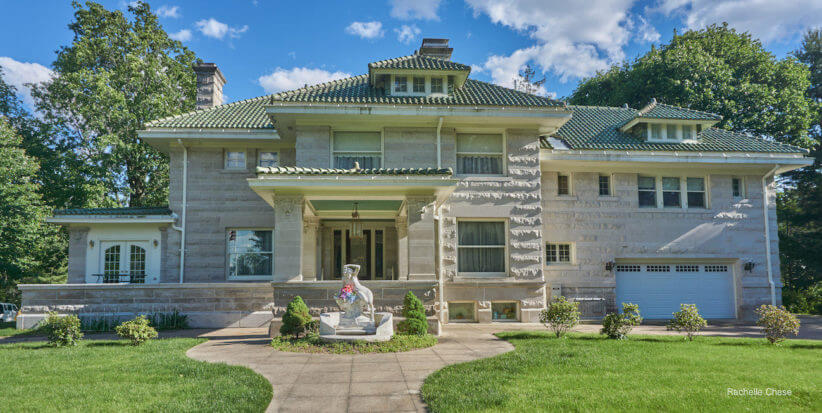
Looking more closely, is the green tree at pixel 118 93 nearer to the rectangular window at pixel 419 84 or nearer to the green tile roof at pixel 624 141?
the rectangular window at pixel 419 84

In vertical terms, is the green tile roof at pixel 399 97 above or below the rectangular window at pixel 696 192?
above

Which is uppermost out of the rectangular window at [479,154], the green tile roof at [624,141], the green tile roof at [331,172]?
the green tile roof at [624,141]

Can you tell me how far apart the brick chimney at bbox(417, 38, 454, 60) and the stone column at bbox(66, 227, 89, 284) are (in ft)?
44.3

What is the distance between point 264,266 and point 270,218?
5.40 ft

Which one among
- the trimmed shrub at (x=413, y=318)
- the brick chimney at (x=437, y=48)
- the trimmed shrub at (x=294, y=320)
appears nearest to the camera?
the trimmed shrub at (x=294, y=320)

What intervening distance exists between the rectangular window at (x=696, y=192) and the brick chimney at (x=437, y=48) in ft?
33.1

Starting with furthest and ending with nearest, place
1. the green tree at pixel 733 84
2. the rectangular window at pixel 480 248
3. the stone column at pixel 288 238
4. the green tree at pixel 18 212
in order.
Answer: the green tree at pixel 733 84 < the green tree at pixel 18 212 < the rectangular window at pixel 480 248 < the stone column at pixel 288 238

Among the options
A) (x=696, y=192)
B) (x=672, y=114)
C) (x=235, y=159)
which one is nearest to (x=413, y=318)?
(x=235, y=159)

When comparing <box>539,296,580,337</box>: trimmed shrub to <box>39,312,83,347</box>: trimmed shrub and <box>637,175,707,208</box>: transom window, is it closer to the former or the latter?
<box>637,175,707,208</box>: transom window

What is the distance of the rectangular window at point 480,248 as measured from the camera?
605 inches

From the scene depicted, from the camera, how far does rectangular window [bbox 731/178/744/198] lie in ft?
59.3

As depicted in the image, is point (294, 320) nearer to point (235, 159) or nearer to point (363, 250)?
point (363, 250)

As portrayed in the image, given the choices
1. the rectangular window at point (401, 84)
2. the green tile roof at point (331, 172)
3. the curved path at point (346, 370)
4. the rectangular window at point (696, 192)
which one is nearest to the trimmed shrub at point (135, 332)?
the curved path at point (346, 370)

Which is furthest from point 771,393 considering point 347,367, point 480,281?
point 480,281
